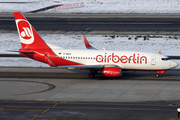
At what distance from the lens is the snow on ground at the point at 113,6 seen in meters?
106

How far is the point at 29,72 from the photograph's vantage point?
4738cm

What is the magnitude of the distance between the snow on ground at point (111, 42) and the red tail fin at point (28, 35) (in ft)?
29.3

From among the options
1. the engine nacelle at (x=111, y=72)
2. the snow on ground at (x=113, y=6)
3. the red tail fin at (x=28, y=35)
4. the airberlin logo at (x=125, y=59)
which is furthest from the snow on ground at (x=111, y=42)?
the snow on ground at (x=113, y=6)

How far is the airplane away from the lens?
142ft

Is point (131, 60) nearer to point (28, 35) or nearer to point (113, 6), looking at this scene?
point (28, 35)

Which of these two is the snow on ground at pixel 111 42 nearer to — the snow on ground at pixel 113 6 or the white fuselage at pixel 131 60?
the white fuselage at pixel 131 60

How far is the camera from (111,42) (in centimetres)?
6506

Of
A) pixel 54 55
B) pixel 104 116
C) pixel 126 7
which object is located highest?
pixel 126 7

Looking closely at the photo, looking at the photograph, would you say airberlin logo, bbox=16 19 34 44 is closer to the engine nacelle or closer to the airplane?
the airplane

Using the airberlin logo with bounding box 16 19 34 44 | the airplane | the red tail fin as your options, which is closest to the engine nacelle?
the airplane

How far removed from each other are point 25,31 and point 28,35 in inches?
28.5

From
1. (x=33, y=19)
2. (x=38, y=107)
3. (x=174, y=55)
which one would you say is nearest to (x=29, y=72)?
(x=38, y=107)

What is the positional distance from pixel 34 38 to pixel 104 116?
69.0 ft

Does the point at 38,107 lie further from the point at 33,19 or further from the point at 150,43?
the point at 33,19
